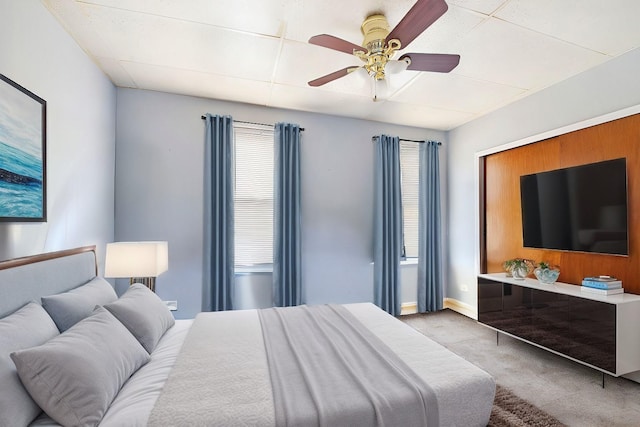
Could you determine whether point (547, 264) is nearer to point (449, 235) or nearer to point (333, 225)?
point (449, 235)

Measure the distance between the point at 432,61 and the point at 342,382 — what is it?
1980 millimetres

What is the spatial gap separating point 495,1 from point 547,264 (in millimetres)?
2479

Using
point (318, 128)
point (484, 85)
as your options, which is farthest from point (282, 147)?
point (484, 85)

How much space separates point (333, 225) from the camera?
3.87 meters

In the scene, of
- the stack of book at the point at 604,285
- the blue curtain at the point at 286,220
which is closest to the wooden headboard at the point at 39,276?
the blue curtain at the point at 286,220

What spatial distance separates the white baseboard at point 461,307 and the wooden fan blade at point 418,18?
354 cm

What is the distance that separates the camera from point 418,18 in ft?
5.09

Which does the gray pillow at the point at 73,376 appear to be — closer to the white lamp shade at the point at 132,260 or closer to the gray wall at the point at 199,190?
the white lamp shade at the point at 132,260

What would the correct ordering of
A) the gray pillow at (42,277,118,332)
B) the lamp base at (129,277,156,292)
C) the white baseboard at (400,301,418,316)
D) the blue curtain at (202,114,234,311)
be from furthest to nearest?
the white baseboard at (400,301,418,316)
the blue curtain at (202,114,234,311)
the lamp base at (129,277,156,292)
the gray pillow at (42,277,118,332)

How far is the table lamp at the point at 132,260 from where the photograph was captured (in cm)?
235

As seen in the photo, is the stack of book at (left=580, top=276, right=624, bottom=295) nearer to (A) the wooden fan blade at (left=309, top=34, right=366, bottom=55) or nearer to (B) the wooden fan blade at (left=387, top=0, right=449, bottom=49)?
(B) the wooden fan blade at (left=387, top=0, right=449, bottom=49)

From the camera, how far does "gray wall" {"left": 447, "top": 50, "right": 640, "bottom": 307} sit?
2473 millimetres

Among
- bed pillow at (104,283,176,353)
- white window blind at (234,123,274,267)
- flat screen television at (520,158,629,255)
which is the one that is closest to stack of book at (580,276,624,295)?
flat screen television at (520,158,629,255)

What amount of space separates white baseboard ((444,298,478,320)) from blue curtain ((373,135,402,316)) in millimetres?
927
